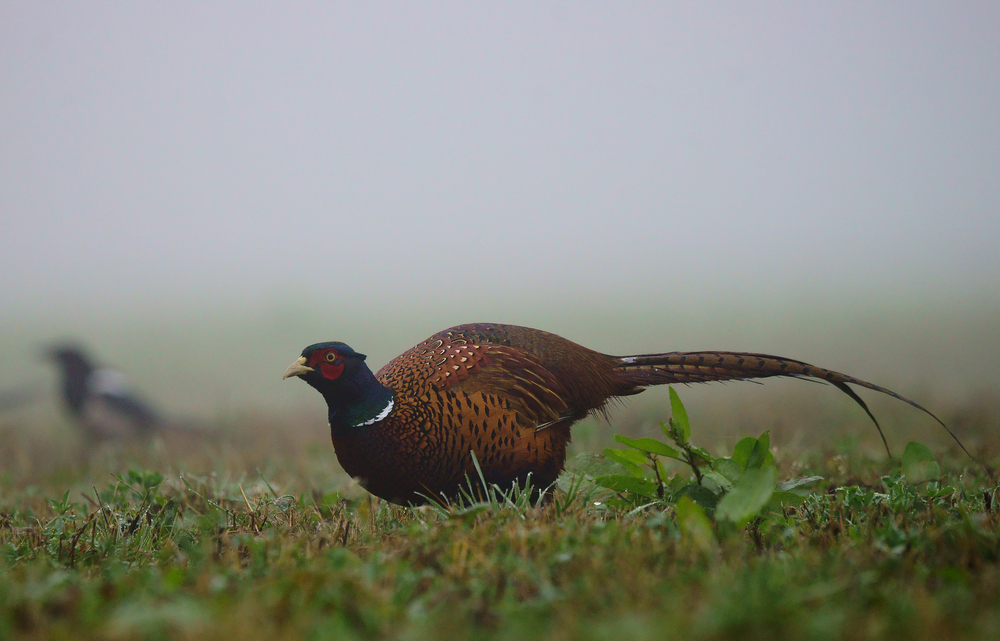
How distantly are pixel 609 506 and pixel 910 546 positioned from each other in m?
1.16

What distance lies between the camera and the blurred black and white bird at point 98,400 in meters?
8.31

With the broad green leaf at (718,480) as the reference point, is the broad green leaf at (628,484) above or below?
below

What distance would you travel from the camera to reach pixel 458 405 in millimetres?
3461

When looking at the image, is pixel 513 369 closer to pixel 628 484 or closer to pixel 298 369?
pixel 628 484

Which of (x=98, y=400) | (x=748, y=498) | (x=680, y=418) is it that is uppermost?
(x=680, y=418)

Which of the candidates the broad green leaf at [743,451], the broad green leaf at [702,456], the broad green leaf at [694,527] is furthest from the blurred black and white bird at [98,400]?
the broad green leaf at [694,527]

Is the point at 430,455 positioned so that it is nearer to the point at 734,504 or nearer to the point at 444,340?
the point at 444,340

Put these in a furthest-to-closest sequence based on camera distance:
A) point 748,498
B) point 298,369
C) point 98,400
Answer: point 98,400 < point 298,369 < point 748,498

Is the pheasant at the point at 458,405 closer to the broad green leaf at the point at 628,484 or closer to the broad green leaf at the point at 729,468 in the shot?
the broad green leaf at the point at 628,484

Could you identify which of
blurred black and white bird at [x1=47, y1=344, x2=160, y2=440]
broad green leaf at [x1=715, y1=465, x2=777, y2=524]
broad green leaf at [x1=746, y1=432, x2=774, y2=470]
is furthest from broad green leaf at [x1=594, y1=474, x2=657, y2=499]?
blurred black and white bird at [x1=47, y1=344, x2=160, y2=440]

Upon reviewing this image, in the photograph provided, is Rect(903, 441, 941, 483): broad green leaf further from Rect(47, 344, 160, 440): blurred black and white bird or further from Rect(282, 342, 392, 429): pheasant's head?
Rect(47, 344, 160, 440): blurred black and white bird

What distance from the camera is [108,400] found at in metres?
8.65

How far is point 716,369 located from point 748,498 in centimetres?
118

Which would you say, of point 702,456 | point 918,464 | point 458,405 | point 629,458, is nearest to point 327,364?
point 458,405
